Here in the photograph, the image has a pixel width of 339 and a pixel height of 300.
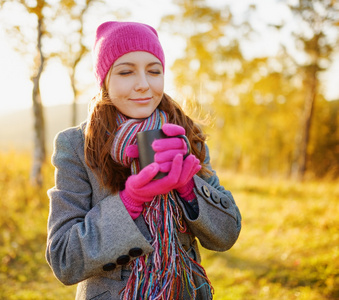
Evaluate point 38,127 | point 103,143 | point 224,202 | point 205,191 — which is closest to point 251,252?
point 224,202

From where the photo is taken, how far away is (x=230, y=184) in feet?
26.8

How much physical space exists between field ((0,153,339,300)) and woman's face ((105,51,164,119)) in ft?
8.10

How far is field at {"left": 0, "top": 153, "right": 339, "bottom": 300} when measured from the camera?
3100 mm

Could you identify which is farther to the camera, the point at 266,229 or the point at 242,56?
the point at 242,56

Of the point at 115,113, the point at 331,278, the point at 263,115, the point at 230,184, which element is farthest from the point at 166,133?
the point at 263,115

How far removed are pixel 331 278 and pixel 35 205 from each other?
164 inches

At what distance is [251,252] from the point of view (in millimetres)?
4086

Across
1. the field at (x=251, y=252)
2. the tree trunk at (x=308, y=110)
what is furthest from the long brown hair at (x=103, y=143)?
the tree trunk at (x=308, y=110)

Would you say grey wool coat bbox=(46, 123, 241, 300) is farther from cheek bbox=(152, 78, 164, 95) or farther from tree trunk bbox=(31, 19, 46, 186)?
tree trunk bbox=(31, 19, 46, 186)

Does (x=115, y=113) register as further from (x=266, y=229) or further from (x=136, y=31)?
(x=266, y=229)

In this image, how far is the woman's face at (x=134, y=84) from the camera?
1333 mm

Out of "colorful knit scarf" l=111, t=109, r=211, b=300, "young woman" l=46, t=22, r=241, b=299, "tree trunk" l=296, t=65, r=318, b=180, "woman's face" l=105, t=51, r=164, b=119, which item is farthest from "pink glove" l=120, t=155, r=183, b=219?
"tree trunk" l=296, t=65, r=318, b=180

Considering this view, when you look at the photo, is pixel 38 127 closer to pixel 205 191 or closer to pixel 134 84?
pixel 134 84

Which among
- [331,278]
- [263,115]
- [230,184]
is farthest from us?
[263,115]
